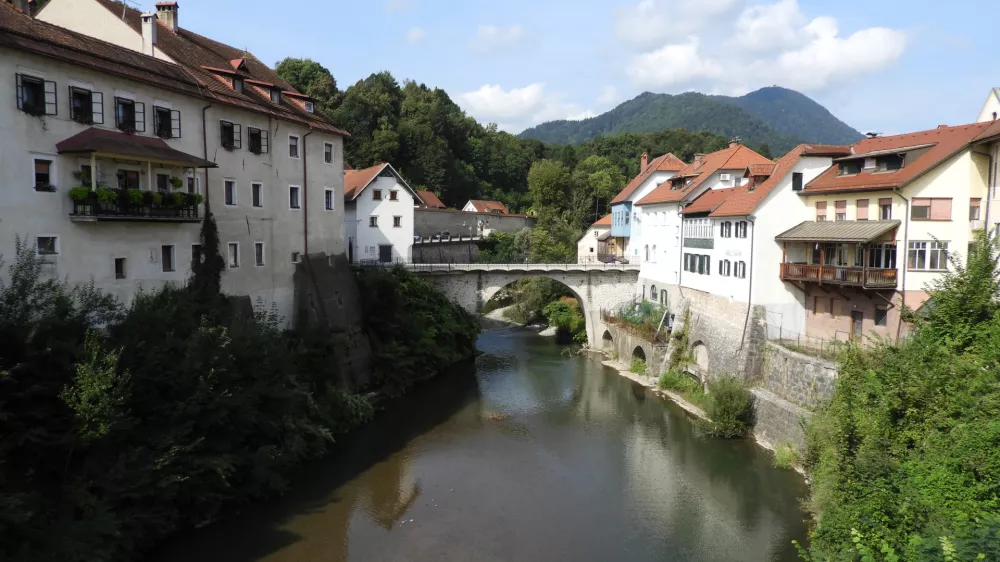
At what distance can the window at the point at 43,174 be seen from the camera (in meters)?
17.3

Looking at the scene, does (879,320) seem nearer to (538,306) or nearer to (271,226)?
(271,226)

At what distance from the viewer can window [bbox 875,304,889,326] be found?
78.4ft

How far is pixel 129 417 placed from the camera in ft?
48.3

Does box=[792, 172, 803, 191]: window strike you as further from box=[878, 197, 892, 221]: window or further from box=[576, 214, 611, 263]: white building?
box=[576, 214, 611, 263]: white building

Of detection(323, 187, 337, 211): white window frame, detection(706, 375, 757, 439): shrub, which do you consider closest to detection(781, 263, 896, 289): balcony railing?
detection(706, 375, 757, 439): shrub

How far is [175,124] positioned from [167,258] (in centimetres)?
448

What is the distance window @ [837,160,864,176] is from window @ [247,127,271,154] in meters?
23.4

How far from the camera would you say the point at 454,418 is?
27625 millimetres

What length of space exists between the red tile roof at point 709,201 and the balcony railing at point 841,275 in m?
6.07

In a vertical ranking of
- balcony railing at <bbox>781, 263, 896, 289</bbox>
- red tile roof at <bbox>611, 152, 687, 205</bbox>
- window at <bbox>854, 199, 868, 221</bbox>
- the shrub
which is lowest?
the shrub

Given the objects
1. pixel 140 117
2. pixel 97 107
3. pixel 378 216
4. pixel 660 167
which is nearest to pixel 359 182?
pixel 378 216

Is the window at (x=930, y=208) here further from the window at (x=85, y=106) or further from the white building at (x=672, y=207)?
the window at (x=85, y=106)

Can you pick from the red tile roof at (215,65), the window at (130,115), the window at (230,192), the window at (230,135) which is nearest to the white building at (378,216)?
the red tile roof at (215,65)

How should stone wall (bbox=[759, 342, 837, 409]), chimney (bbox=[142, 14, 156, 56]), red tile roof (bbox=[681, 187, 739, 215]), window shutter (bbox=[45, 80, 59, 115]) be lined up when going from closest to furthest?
1. window shutter (bbox=[45, 80, 59, 115])
2. stone wall (bbox=[759, 342, 837, 409])
3. chimney (bbox=[142, 14, 156, 56])
4. red tile roof (bbox=[681, 187, 739, 215])
